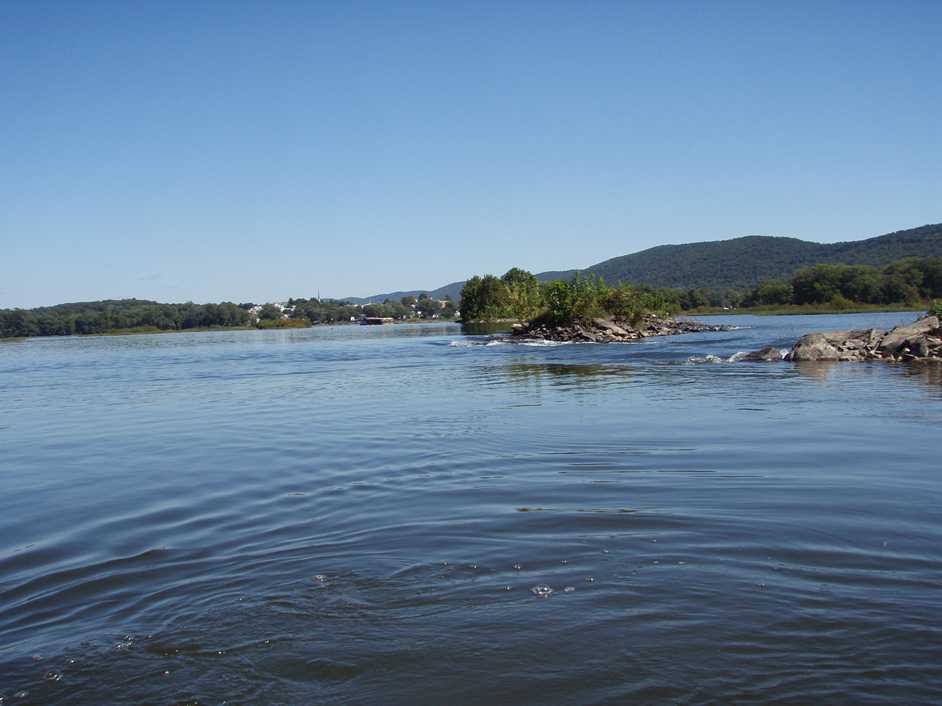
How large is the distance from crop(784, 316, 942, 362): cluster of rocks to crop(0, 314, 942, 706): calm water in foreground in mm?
16460

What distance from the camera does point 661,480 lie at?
35.1 ft

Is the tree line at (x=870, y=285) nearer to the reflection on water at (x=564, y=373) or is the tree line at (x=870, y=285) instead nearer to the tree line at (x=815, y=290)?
the tree line at (x=815, y=290)

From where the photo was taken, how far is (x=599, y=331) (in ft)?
216

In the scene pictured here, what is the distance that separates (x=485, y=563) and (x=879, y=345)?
31448 millimetres

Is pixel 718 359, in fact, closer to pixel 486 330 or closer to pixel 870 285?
pixel 486 330

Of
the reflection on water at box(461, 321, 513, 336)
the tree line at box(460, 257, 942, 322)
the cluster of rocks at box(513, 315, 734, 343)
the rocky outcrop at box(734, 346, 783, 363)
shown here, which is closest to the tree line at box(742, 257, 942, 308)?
the tree line at box(460, 257, 942, 322)

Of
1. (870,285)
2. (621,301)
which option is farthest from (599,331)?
(870,285)

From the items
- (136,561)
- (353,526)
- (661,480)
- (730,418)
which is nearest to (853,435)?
(730,418)

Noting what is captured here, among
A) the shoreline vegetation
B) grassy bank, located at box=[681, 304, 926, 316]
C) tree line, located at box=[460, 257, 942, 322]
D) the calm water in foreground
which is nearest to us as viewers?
the calm water in foreground

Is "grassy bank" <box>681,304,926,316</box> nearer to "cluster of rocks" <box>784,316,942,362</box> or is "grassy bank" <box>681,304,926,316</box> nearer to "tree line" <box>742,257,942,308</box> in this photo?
Answer: "tree line" <box>742,257,942,308</box>

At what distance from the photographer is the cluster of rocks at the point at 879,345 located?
103ft

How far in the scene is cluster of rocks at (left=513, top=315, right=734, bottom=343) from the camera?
213ft

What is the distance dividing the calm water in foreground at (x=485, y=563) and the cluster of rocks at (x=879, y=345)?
16.5 metres

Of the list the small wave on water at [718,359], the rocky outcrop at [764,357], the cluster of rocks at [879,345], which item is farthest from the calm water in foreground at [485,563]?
the small wave on water at [718,359]
